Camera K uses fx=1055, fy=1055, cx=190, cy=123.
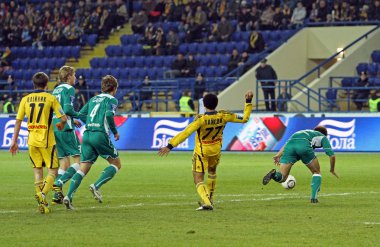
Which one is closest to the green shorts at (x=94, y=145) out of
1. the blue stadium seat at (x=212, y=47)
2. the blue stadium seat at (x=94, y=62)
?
the blue stadium seat at (x=212, y=47)

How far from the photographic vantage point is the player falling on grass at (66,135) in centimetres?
1631

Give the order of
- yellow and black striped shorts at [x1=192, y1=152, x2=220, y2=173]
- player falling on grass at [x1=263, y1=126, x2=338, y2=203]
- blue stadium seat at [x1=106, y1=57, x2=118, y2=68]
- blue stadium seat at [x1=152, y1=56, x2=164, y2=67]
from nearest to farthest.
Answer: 1. yellow and black striped shorts at [x1=192, y1=152, x2=220, y2=173]
2. player falling on grass at [x1=263, y1=126, x2=338, y2=203]
3. blue stadium seat at [x1=152, y1=56, x2=164, y2=67]
4. blue stadium seat at [x1=106, y1=57, x2=118, y2=68]

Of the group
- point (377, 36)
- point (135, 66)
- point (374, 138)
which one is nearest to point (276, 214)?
point (374, 138)

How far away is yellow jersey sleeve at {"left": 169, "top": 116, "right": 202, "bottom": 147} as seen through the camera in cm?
1481

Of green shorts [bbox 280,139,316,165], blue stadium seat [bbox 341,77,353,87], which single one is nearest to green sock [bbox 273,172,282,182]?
green shorts [bbox 280,139,316,165]

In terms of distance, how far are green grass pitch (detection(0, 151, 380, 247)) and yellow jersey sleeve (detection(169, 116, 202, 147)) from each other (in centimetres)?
99

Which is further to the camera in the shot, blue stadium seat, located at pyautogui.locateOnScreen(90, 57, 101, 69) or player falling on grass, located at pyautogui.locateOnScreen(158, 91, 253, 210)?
blue stadium seat, located at pyautogui.locateOnScreen(90, 57, 101, 69)

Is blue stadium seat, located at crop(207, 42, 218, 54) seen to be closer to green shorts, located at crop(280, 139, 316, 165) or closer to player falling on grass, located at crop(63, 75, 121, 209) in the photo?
green shorts, located at crop(280, 139, 316, 165)

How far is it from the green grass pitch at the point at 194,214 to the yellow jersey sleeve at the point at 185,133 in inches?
39.0

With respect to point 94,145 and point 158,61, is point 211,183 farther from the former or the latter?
point 158,61

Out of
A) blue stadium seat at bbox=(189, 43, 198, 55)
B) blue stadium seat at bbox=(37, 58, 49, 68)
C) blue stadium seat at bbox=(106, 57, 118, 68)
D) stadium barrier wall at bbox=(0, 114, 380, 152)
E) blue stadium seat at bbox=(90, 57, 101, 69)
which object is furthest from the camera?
blue stadium seat at bbox=(37, 58, 49, 68)

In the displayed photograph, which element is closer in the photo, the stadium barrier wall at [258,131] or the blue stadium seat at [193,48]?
the stadium barrier wall at [258,131]

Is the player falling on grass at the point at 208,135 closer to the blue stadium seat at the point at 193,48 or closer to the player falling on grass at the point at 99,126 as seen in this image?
the player falling on grass at the point at 99,126

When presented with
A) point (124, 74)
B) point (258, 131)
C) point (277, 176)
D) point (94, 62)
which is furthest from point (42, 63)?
point (277, 176)
